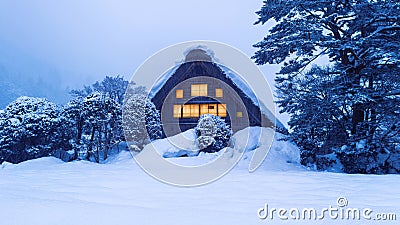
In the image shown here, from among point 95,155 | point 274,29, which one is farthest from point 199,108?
point 274,29

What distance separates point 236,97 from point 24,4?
486 ft

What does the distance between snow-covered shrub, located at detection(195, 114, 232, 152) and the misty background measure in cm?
8540

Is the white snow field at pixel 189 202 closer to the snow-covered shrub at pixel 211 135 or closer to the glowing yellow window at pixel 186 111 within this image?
the snow-covered shrub at pixel 211 135

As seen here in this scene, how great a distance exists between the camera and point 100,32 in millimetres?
158625

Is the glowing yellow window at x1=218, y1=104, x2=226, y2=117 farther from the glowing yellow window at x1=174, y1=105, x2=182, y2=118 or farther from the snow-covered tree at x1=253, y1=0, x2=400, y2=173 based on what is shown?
the snow-covered tree at x1=253, y1=0, x2=400, y2=173

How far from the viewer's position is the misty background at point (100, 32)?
409 ft

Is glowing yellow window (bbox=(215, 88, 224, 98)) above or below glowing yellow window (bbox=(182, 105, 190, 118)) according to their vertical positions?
above

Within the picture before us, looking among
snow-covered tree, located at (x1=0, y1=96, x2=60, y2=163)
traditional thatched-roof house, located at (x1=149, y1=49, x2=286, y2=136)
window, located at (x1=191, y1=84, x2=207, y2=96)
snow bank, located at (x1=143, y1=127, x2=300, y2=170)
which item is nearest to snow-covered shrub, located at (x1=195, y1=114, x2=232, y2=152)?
snow bank, located at (x1=143, y1=127, x2=300, y2=170)

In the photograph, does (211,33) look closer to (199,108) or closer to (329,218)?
(199,108)

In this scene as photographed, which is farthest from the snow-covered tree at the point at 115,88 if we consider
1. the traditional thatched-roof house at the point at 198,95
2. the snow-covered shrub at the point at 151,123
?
the snow-covered shrub at the point at 151,123

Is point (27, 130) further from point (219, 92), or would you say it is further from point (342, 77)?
point (342, 77)

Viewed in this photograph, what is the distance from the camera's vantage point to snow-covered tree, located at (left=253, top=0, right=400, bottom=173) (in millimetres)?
7000

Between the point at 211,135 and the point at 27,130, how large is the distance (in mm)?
8469

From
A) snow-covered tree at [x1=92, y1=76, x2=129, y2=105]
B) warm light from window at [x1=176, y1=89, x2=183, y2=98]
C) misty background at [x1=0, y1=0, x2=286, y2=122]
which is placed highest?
misty background at [x1=0, y1=0, x2=286, y2=122]
